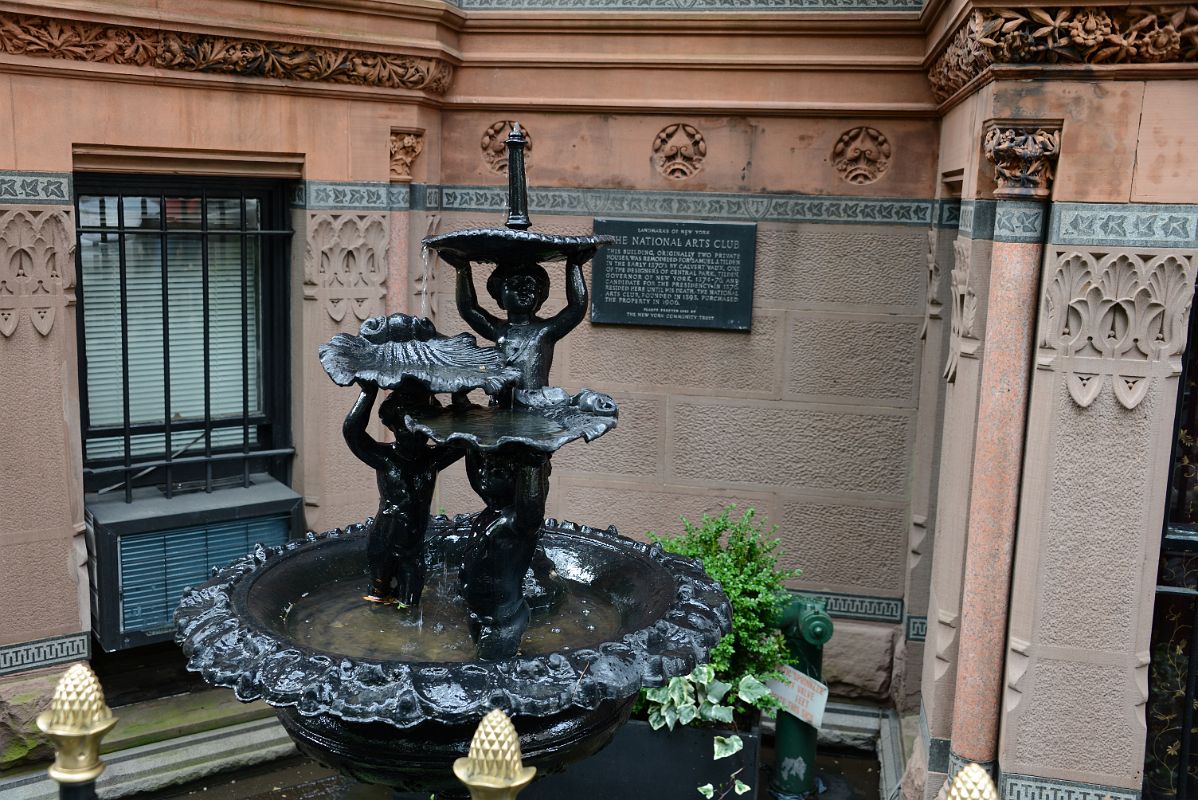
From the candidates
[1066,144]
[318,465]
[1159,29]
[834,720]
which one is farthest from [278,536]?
[1159,29]

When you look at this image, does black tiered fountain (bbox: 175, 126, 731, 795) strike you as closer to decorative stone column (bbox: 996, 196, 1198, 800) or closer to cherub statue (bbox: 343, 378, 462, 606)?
cherub statue (bbox: 343, 378, 462, 606)

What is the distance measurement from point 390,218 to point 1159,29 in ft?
14.7

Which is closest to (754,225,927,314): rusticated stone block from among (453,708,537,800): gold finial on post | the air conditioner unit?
the air conditioner unit

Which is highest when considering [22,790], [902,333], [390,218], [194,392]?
[390,218]

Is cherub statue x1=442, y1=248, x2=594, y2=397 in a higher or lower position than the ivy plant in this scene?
higher

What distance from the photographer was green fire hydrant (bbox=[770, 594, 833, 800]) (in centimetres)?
631

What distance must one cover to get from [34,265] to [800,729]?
482cm

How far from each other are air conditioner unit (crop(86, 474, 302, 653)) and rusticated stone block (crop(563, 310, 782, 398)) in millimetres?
2129

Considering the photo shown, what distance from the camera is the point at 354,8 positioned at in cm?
662

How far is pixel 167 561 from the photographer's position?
261 inches

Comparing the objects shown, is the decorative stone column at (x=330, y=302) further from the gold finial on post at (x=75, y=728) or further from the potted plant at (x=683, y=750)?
the gold finial on post at (x=75, y=728)

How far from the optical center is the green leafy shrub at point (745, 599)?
19.8 feet

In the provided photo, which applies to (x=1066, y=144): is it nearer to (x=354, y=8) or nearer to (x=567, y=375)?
(x=567, y=375)

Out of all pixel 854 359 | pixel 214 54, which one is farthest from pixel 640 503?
pixel 214 54
